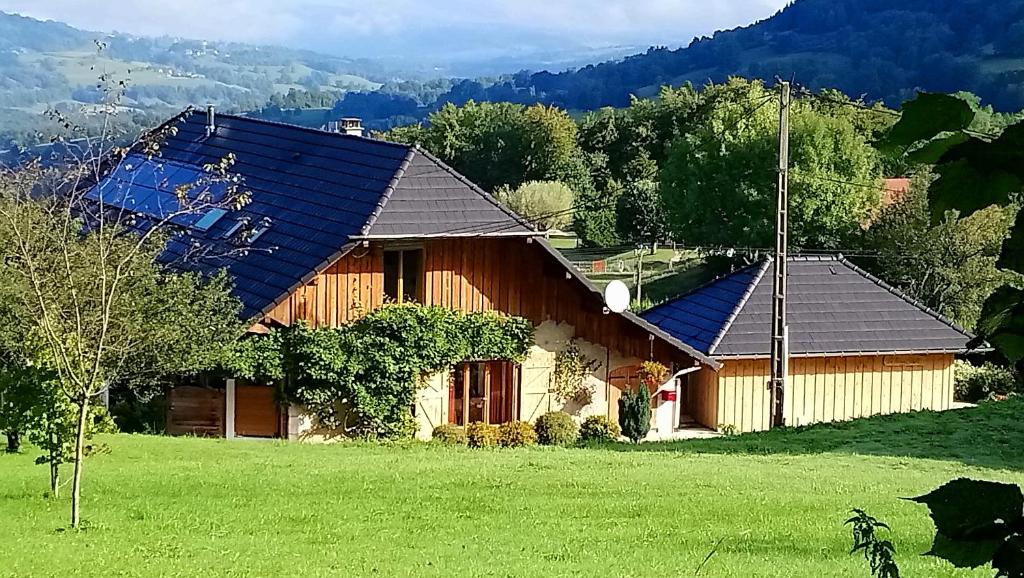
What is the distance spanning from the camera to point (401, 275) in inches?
825

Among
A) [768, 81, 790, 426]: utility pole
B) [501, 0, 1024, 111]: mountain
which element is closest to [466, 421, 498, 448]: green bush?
[768, 81, 790, 426]: utility pole

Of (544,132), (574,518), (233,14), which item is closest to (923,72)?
(544,132)

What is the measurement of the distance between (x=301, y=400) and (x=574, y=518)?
9.54 metres

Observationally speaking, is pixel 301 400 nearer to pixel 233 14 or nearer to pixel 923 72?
pixel 923 72

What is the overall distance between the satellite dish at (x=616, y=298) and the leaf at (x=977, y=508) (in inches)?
796

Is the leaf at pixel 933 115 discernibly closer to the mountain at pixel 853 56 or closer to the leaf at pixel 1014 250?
the leaf at pixel 1014 250

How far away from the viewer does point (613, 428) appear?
73.3 ft

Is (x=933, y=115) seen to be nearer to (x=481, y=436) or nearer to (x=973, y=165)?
(x=973, y=165)

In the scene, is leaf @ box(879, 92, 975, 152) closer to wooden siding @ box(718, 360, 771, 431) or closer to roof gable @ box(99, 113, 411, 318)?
roof gable @ box(99, 113, 411, 318)

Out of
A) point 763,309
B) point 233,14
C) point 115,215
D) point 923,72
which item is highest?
point 233,14

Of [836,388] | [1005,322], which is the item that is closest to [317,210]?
[836,388]

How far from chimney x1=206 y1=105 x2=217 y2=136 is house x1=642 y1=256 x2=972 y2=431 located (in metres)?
10.6

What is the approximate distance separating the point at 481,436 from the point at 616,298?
341 cm

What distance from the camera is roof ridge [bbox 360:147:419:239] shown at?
20125 mm
